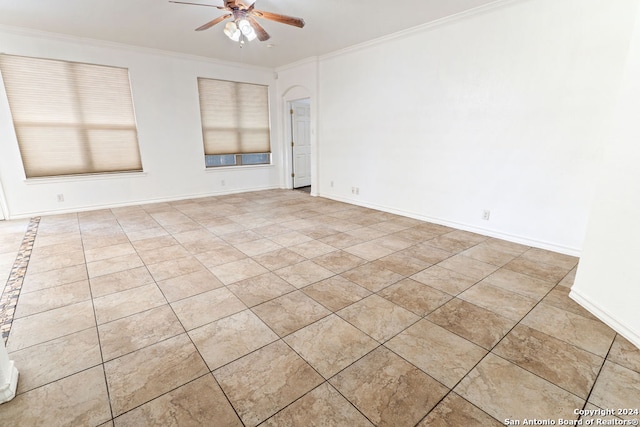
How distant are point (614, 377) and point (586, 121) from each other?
8.05 feet

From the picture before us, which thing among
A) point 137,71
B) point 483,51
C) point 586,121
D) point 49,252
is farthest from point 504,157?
point 137,71

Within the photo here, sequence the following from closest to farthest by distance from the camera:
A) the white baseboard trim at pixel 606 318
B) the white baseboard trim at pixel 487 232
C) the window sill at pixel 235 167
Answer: the white baseboard trim at pixel 606 318
the white baseboard trim at pixel 487 232
the window sill at pixel 235 167

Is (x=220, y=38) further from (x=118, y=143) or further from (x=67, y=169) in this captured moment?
(x=67, y=169)

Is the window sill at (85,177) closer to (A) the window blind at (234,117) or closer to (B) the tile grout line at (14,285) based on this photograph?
(B) the tile grout line at (14,285)

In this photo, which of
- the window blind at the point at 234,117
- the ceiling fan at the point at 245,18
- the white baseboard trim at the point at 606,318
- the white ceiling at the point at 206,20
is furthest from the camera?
the window blind at the point at 234,117

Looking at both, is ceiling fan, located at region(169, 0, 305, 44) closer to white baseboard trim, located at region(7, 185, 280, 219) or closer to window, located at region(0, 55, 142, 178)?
window, located at region(0, 55, 142, 178)

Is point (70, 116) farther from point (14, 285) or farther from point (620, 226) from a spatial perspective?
point (620, 226)

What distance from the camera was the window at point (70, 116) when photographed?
441 cm

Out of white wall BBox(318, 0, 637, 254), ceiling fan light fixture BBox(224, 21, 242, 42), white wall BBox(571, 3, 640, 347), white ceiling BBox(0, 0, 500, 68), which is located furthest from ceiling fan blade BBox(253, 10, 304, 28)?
white wall BBox(571, 3, 640, 347)

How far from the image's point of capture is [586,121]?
9.70 feet

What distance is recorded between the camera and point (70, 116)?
4.74m

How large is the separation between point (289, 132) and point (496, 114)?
4.45m

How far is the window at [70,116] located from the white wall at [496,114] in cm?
385

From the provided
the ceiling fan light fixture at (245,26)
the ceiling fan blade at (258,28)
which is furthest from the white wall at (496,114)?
the ceiling fan light fixture at (245,26)
